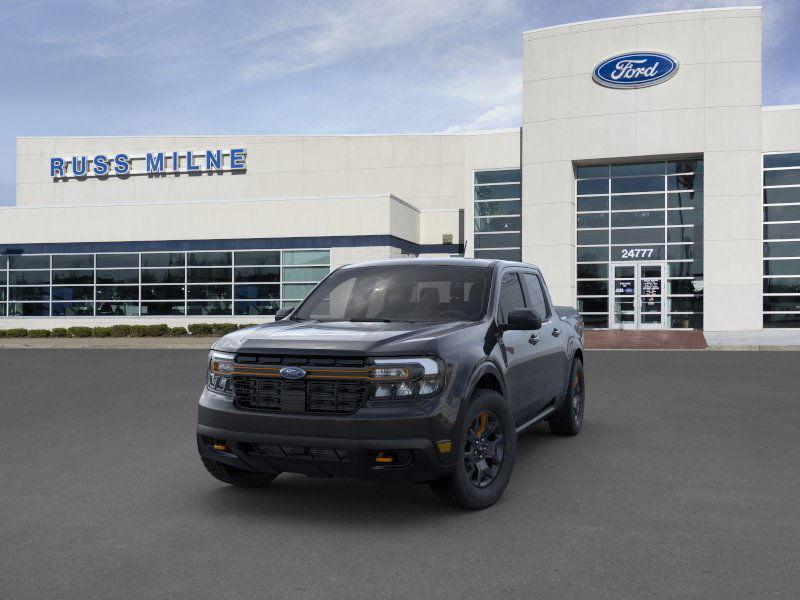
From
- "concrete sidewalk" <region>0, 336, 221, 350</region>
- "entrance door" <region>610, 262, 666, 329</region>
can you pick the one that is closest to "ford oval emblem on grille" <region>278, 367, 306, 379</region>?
"concrete sidewalk" <region>0, 336, 221, 350</region>

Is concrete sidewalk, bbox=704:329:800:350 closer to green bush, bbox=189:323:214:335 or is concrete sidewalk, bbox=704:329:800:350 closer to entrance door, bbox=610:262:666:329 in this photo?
entrance door, bbox=610:262:666:329

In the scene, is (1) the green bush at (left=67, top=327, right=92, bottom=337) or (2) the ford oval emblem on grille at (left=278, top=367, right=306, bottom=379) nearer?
(2) the ford oval emblem on grille at (left=278, top=367, right=306, bottom=379)

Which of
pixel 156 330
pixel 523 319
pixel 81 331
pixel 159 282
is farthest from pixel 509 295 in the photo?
pixel 159 282

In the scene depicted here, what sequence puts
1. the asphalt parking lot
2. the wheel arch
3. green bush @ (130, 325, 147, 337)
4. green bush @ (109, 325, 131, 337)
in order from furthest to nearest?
green bush @ (109, 325, 131, 337)
green bush @ (130, 325, 147, 337)
the wheel arch
the asphalt parking lot

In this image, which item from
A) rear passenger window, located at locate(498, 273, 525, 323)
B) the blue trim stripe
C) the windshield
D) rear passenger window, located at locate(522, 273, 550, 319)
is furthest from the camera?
the blue trim stripe

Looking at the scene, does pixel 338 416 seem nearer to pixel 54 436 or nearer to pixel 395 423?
pixel 395 423

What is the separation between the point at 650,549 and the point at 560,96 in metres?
29.2

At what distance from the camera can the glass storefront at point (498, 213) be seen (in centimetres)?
3469

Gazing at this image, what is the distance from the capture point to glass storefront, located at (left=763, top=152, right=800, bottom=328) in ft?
99.3

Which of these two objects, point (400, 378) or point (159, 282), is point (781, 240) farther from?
point (400, 378)

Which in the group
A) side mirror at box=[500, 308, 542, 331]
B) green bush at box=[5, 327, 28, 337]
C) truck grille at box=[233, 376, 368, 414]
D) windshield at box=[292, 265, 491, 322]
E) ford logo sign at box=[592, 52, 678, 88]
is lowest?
green bush at box=[5, 327, 28, 337]

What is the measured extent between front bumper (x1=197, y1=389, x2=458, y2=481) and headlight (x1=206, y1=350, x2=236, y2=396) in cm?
31

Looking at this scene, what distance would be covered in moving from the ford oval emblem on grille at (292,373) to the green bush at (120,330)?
28.5 meters

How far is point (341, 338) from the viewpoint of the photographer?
5.38 metres
